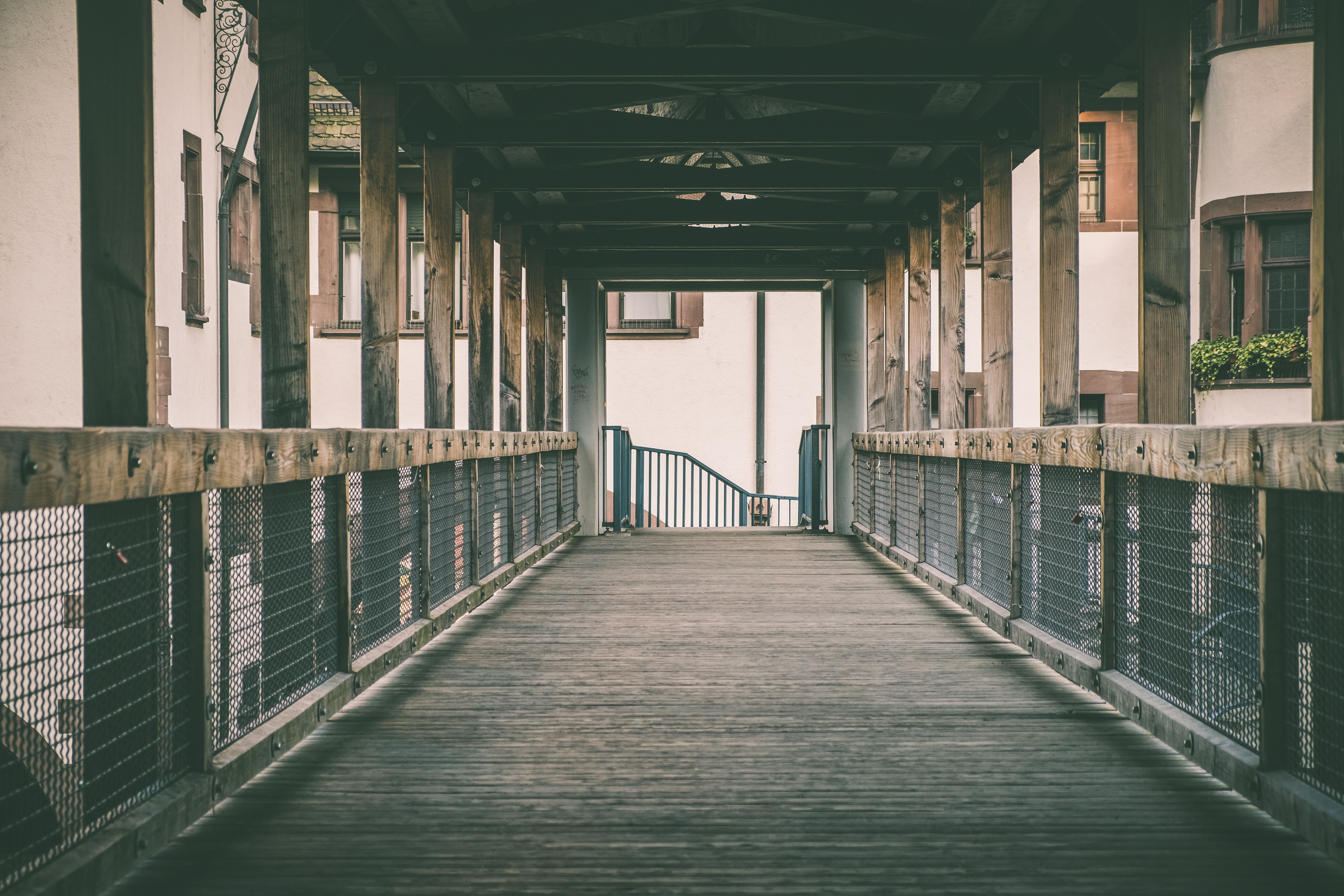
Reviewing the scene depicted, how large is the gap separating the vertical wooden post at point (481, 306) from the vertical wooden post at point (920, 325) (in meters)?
3.54

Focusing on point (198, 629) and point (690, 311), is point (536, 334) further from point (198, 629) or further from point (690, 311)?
point (690, 311)

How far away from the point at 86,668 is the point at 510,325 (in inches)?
369

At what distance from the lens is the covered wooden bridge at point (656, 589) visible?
259 centimetres

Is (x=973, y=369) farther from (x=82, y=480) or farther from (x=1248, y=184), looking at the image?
(x=82, y=480)

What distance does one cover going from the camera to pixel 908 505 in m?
9.08

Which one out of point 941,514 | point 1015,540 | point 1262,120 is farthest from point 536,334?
point 1262,120

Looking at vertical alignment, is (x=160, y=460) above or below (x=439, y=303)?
below

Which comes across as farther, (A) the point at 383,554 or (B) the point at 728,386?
(B) the point at 728,386

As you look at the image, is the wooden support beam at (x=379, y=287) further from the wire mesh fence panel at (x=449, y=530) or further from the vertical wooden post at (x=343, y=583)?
the vertical wooden post at (x=343, y=583)

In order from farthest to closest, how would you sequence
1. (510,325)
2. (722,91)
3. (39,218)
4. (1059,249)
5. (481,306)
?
1. (39,218)
2. (510,325)
3. (481,306)
4. (722,91)
5. (1059,249)

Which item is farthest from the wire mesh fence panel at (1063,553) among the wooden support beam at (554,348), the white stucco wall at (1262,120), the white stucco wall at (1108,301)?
the white stucco wall at (1108,301)

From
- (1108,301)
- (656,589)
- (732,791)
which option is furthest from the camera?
(1108,301)

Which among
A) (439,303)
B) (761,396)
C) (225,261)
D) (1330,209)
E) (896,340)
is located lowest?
(1330,209)

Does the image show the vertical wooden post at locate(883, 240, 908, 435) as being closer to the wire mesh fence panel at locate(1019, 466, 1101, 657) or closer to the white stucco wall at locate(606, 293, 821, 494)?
the wire mesh fence panel at locate(1019, 466, 1101, 657)
